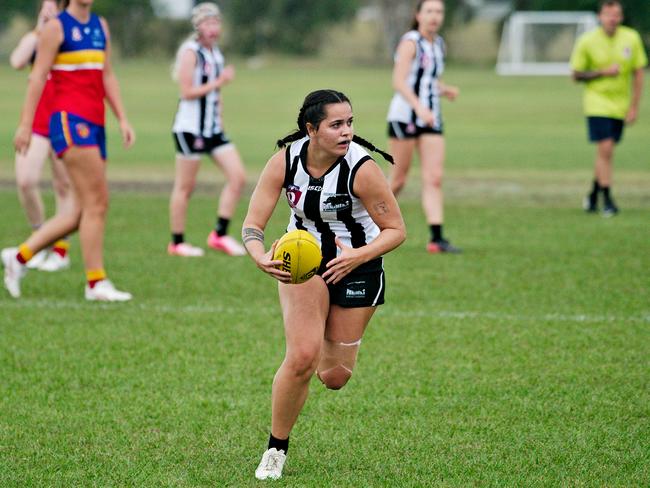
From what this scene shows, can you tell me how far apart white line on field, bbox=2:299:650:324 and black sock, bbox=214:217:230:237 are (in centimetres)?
267

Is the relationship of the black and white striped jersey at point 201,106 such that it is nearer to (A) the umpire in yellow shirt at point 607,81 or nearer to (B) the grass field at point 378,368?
(B) the grass field at point 378,368

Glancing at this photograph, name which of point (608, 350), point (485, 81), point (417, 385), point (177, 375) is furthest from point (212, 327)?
point (485, 81)

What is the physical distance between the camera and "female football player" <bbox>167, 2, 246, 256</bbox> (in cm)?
1155

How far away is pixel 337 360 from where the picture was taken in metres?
5.65

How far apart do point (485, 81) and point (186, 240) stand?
39959mm

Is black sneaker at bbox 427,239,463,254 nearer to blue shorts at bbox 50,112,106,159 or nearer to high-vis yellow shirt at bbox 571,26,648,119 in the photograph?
high-vis yellow shirt at bbox 571,26,648,119

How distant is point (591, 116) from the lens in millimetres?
14477

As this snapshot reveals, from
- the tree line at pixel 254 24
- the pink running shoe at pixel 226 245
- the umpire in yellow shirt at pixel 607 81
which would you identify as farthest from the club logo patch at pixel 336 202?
the tree line at pixel 254 24

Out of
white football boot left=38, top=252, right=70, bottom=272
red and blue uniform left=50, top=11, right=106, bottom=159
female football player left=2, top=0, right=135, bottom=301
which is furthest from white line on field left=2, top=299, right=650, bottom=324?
white football boot left=38, top=252, right=70, bottom=272

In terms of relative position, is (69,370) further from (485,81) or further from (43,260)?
(485,81)

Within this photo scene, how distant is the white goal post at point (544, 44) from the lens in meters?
57.3

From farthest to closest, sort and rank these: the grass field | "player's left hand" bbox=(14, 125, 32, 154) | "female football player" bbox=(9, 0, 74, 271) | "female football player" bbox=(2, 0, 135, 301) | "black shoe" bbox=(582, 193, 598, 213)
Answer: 1. "black shoe" bbox=(582, 193, 598, 213)
2. "female football player" bbox=(9, 0, 74, 271)
3. "female football player" bbox=(2, 0, 135, 301)
4. "player's left hand" bbox=(14, 125, 32, 154)
5. the grass field

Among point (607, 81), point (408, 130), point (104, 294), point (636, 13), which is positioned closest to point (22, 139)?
point (104, 294)

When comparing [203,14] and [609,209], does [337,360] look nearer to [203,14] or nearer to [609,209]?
[203,14]
